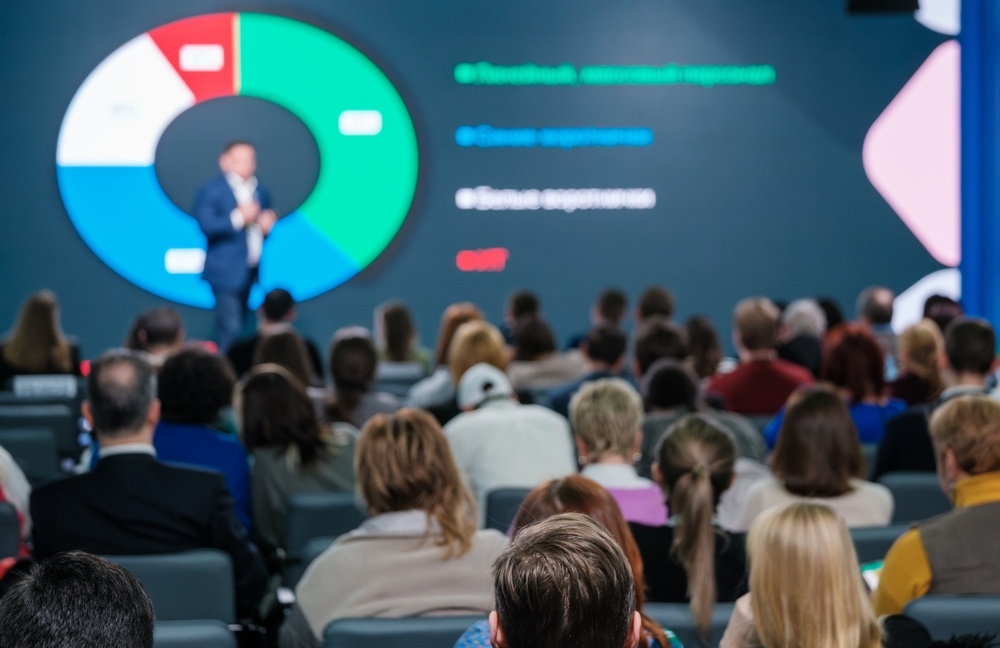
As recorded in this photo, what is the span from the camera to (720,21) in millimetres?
9914

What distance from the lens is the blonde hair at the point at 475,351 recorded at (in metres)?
5.23

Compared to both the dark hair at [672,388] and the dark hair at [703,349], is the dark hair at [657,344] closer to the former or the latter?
the dark hair at [703,349]

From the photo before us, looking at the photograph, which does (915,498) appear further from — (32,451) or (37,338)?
(37,338)

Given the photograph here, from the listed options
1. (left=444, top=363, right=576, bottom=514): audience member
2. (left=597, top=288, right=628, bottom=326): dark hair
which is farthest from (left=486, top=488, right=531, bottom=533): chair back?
(left=597, top=288, right=628, bottom=326): dark hair

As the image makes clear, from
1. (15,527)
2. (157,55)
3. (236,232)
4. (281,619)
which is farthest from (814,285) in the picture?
(15,527)

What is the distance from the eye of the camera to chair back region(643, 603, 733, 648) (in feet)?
7.84

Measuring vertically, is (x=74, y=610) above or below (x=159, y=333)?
below

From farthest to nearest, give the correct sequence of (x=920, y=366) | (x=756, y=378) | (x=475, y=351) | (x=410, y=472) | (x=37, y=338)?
(x=37, y=338) → (x=756, y=378) → (x=920, y=366) → (x=475, y=351) → (x=410, y=472)

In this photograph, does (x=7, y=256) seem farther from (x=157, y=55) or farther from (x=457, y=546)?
(x=457, y=546)

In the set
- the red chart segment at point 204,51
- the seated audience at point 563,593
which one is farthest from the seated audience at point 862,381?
the red chart segment at point 204,51

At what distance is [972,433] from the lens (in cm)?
304

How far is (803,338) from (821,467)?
3467 mm

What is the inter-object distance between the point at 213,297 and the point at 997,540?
7.53 m

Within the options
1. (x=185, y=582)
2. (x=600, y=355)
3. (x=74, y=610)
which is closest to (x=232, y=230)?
(x=600, y=355)
